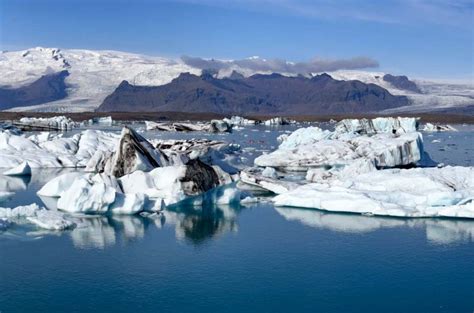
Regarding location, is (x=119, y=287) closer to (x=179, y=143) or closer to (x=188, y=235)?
(x=188, y=235)

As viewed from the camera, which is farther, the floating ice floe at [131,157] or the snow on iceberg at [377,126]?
the snow on iceberg at [377,126]

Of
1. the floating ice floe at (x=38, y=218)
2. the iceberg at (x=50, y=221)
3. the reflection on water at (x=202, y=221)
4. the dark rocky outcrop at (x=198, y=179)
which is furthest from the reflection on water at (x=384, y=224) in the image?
the floating ice floe at (x=38, y=218)

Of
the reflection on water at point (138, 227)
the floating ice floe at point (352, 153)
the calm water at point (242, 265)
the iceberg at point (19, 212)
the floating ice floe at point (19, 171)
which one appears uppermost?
the floating ice floe at point (352, 153)

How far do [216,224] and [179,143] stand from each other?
12.9 meters

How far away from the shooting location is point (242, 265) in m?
12.6

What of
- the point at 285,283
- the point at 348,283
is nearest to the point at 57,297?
the point at 285,283

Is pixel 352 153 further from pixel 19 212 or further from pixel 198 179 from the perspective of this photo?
pixel 19 212

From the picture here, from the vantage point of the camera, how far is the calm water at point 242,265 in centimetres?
1039

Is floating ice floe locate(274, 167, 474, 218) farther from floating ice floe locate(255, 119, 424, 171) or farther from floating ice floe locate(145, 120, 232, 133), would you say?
floating ice floe locate(145, 120, 232, 133)

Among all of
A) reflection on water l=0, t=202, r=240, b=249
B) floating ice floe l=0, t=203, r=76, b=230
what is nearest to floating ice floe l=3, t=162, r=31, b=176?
floating ice floe l=0, t=203, r=76, b=230

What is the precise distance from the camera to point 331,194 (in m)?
18.8

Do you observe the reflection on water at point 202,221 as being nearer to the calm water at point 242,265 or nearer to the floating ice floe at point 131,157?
the calm water at point 242,265

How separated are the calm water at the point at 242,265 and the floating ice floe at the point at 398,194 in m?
0.46

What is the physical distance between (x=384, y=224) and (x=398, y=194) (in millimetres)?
2226
